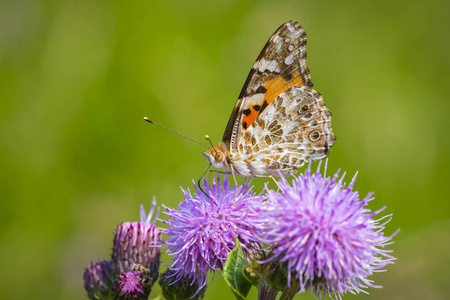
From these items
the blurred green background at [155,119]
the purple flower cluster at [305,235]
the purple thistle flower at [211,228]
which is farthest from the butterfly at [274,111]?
the blurred green background at [155,119]

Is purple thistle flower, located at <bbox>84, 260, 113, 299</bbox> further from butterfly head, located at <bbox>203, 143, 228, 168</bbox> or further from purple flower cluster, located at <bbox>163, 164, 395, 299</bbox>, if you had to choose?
butterfly head, located at <bbox>203, 143, 228, 168</bbox>

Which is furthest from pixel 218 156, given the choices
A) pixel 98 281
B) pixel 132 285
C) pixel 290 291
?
pixel 98 281

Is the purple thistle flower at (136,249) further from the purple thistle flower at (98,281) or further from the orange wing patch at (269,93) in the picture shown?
the orange wing patch at (269,93)

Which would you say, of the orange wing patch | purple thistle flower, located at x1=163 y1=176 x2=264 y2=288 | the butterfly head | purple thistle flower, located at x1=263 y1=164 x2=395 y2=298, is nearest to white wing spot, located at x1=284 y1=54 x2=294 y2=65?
the orange wing patch

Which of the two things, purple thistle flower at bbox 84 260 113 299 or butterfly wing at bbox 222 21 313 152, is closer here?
butterfly wing at bbox 222 21 313 152

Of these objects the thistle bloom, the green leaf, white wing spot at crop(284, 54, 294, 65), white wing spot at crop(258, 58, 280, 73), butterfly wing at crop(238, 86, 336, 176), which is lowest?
the thistle bloom

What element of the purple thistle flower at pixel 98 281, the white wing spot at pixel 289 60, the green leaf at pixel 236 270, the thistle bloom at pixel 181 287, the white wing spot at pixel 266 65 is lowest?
the purple thistle flower at pixel 98 281

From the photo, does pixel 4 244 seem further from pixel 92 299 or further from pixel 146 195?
pixel 92 299
